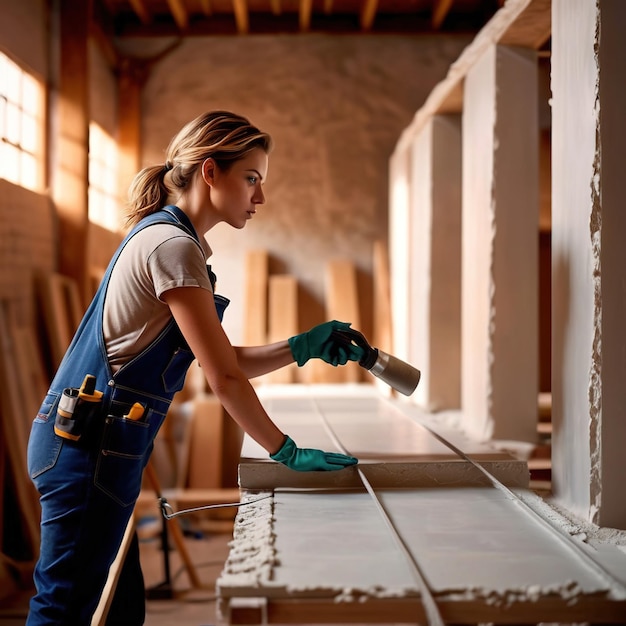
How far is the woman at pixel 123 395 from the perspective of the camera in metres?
2.04

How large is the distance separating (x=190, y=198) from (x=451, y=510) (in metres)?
1.19

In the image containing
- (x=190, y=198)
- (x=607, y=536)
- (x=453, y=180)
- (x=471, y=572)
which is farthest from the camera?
(x=453, y=180)

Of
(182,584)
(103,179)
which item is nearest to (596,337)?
(182,584)

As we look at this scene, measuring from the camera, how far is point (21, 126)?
17.9ft

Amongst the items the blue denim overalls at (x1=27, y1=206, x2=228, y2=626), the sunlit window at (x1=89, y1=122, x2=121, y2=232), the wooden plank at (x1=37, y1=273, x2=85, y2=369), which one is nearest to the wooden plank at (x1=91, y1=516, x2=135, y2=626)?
the blue denim overalls at (x1=27, y1=206, x2=228, y2=626)

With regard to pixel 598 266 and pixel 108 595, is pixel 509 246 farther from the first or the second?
pixel 108 595

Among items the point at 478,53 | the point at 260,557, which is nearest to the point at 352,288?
the point at 478,53

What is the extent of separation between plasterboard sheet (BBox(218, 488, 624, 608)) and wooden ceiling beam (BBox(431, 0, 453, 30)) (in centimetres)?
543

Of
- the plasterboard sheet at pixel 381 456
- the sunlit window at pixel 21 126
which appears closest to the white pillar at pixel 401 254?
the plasterboard sheet at pixel 381 456

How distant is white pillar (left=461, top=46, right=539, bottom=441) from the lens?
331 centimetres

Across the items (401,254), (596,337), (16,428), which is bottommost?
(16,428)

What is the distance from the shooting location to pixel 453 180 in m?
4.50

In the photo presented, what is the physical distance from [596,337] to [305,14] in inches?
216

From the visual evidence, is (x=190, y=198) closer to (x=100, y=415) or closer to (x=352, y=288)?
(x=100, y=415)
